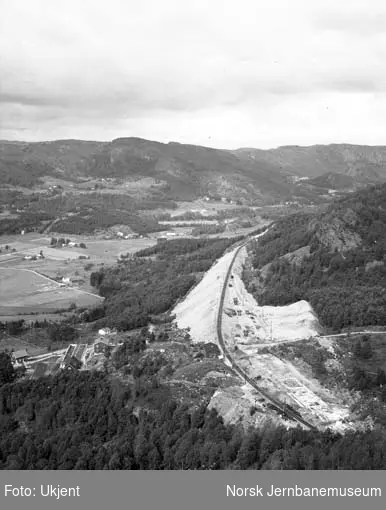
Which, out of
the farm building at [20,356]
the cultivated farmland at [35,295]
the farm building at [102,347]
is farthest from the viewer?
the cultivated farmland at [35,295]

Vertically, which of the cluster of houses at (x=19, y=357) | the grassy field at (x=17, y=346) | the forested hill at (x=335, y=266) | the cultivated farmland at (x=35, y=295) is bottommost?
the grassy field at (x=17, y=346)

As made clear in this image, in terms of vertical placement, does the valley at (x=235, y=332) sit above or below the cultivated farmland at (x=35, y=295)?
above

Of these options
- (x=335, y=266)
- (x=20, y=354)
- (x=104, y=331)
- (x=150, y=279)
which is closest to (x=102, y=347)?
(x=104, y=331)

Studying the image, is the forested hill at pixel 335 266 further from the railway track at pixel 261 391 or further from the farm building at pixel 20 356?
the farm building at pixel 20 356

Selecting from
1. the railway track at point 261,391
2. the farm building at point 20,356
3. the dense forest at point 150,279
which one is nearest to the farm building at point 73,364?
the farm building at point 20,356

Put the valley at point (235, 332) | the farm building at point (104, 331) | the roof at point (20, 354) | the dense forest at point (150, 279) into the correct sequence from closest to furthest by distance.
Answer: the valley at point (235, 332)
the roof at point (20, 354)
the farm building at point (104, 331)
the dense forest at point (150, 279)

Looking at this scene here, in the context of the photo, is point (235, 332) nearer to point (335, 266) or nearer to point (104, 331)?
point (104, 331)

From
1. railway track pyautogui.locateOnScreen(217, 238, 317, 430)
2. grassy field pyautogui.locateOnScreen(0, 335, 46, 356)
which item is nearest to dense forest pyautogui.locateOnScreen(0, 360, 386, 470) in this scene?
railway track pyautogui.locateOnScreen(217, 238, 317, 430)

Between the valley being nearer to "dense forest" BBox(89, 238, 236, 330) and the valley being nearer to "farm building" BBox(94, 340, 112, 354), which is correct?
"farm building" BBox(94, 340, 112, 354)

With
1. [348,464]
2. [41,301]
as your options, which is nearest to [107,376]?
[348,464]
